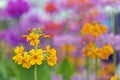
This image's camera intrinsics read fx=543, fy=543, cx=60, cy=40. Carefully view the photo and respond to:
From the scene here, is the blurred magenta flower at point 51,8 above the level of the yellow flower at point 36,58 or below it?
below

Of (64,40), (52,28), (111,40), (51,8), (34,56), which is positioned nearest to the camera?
(34,56)

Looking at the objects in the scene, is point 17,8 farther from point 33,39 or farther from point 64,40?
point 33,39

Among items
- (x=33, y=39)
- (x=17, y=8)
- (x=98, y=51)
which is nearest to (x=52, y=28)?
(x=17, y=8)

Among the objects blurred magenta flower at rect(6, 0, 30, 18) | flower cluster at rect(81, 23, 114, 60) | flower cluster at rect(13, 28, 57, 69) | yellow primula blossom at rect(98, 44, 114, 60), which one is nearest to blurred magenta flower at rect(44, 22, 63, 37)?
blurred magenta flower at rect(6, 0, 30, 18)

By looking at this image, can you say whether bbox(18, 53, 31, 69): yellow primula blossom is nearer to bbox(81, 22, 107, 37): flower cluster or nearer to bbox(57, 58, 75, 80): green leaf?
bbox(81, 22, 107, 37): flower cluster

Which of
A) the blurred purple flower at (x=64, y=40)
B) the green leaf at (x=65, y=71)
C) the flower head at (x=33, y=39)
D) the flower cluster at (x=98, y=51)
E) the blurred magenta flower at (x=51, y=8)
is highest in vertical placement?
the flower head at (x=33, y=39)

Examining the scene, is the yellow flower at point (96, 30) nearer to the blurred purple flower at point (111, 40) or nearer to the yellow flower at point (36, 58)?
the blurred purple flower at point (111, 40)

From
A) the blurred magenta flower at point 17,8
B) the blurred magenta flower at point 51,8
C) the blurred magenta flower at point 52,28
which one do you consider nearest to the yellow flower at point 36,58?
the blurred magenta flower at point 17,8
